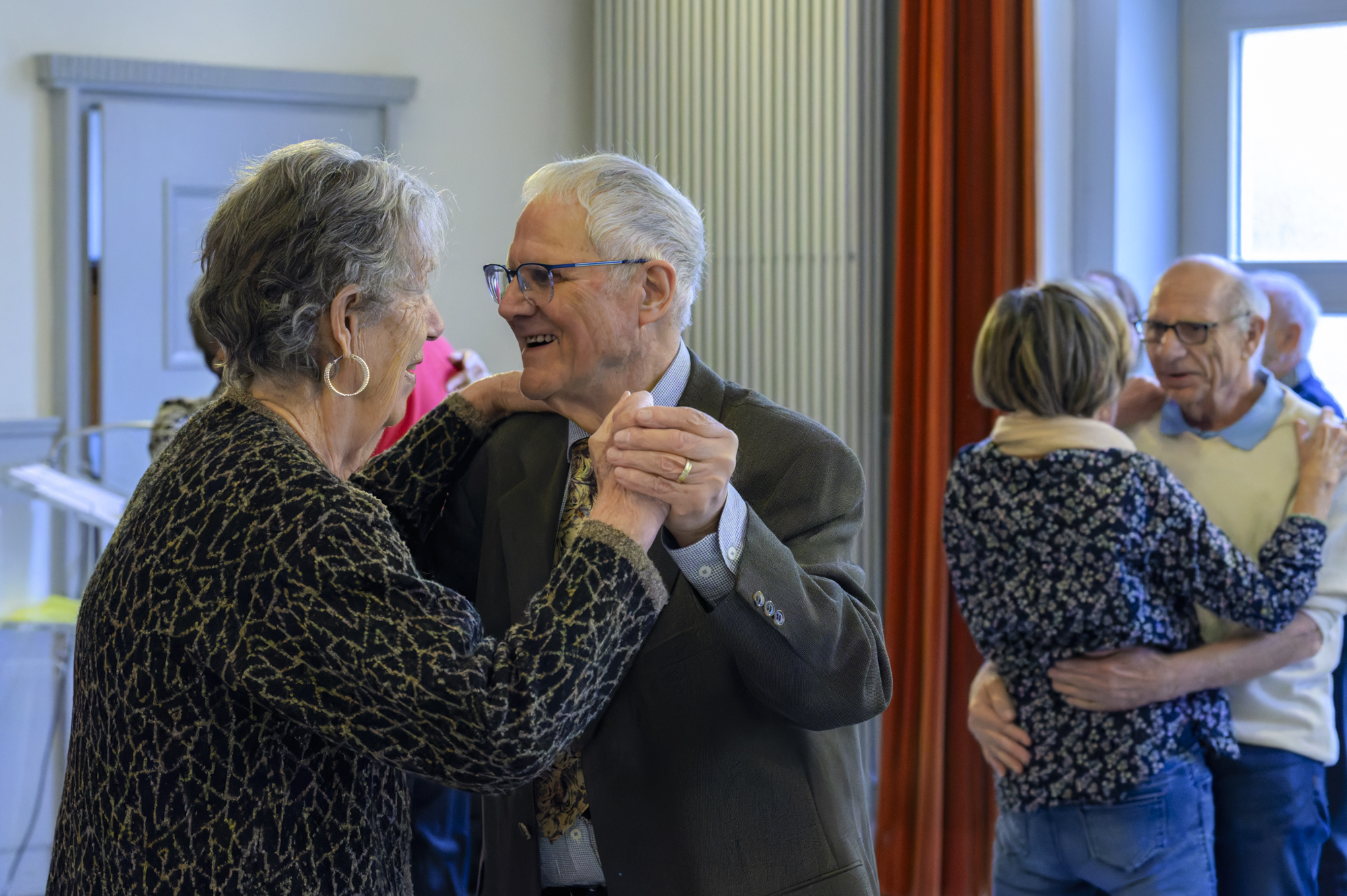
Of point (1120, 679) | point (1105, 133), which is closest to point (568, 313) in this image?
point (1120, 679)

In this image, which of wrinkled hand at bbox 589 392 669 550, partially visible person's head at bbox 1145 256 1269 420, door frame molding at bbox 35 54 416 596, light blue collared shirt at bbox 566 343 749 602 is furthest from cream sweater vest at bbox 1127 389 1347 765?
door frame molding at bbox 35 54 416 596

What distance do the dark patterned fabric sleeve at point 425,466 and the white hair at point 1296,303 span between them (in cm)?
186

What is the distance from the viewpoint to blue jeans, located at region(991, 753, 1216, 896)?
216 cm

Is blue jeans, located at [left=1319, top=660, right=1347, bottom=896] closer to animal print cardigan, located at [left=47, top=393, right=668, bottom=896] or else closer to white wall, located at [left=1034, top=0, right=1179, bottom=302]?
white wall, located at [left=1034, top=0, right=1179, bottom=302]

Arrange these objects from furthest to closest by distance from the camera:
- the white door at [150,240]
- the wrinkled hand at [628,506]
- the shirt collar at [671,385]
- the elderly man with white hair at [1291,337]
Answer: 1. the white door at [150,240]
2. the elderly man with white hair at [1291,337]
3. the shirt collar at [671,385]
4. the wrinkled hand at [628,506]

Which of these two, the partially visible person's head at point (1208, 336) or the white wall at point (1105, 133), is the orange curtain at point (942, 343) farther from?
the partially visible person's head at point (1208, 336)

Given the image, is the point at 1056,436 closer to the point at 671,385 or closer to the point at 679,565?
the point at 671,385

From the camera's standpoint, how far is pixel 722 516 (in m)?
1.39

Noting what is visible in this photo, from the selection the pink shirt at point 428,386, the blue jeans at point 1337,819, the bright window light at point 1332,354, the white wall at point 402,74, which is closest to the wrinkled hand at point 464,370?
the pink shirt at point 428,386

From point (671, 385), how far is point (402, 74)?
320 centimetres

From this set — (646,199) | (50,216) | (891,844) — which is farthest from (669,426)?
(50,216)

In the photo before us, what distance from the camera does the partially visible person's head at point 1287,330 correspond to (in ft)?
9.18

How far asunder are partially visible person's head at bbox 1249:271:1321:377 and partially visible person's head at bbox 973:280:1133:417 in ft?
2.10

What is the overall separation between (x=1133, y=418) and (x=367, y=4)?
317 cm
